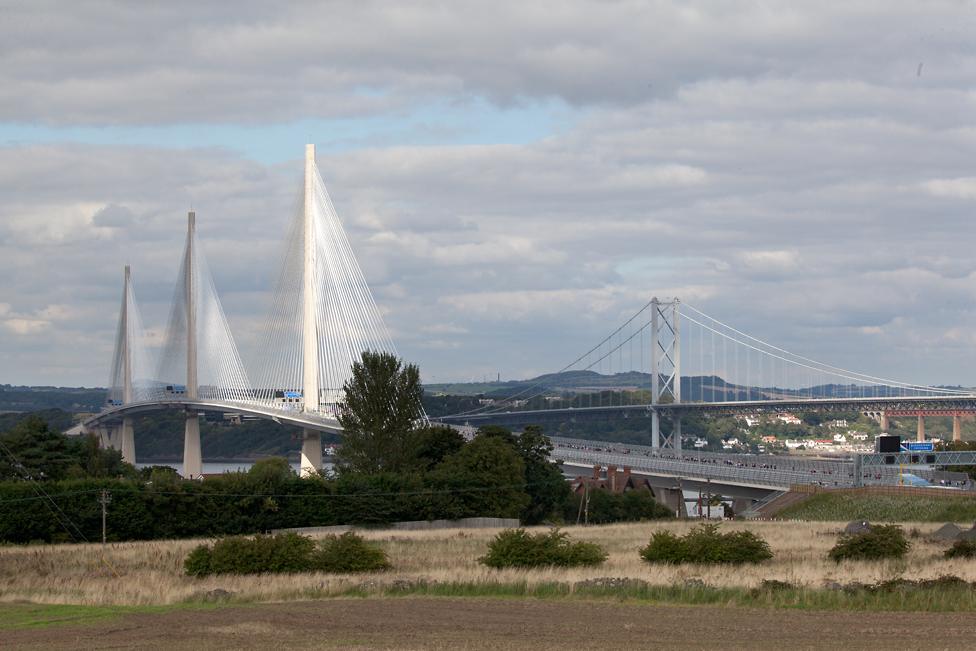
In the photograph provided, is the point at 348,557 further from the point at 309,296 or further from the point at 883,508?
the point at 309,296

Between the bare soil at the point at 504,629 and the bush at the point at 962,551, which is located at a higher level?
the bush at the point at 962,551

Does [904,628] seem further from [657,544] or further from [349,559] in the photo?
[349,559]

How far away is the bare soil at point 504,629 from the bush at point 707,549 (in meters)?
7.88

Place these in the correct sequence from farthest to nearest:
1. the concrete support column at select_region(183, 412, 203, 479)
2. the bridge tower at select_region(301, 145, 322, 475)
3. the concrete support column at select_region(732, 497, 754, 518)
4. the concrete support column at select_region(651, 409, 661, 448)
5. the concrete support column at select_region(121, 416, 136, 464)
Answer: the concrete support column at select_region(651, 409, 661, 448), the concrete support column at select_region(121, 416, 136, 464), the concrete support column at select_region(183, 412, 203, 479), the concrete support column at select_region(732, 497, 754, 518), the bridge tower at select_region(301, 145, 322, 475)

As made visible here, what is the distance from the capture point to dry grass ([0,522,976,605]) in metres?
26.8

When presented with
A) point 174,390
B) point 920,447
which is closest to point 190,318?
point 174,390

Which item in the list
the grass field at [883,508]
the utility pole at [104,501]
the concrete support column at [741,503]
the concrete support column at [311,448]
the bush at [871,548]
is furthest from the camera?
the concrete support column at [311,448]

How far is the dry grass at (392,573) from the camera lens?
1056 inches

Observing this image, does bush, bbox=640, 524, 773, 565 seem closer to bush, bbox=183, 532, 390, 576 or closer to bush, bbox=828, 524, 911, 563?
bush, bbox=828, 524, 911, 563

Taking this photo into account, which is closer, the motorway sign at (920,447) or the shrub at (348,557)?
the shrub at (348,557)

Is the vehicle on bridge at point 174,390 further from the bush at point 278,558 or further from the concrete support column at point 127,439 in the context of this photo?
the bush at point 278,558

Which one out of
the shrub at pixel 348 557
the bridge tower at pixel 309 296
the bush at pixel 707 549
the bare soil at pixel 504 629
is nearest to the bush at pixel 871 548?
the bush at pixel 707 549

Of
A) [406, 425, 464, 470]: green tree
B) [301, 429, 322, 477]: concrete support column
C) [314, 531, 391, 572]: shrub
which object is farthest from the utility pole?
[301, 429, 322, 477]: concrete support column

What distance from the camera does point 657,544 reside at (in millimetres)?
32406
